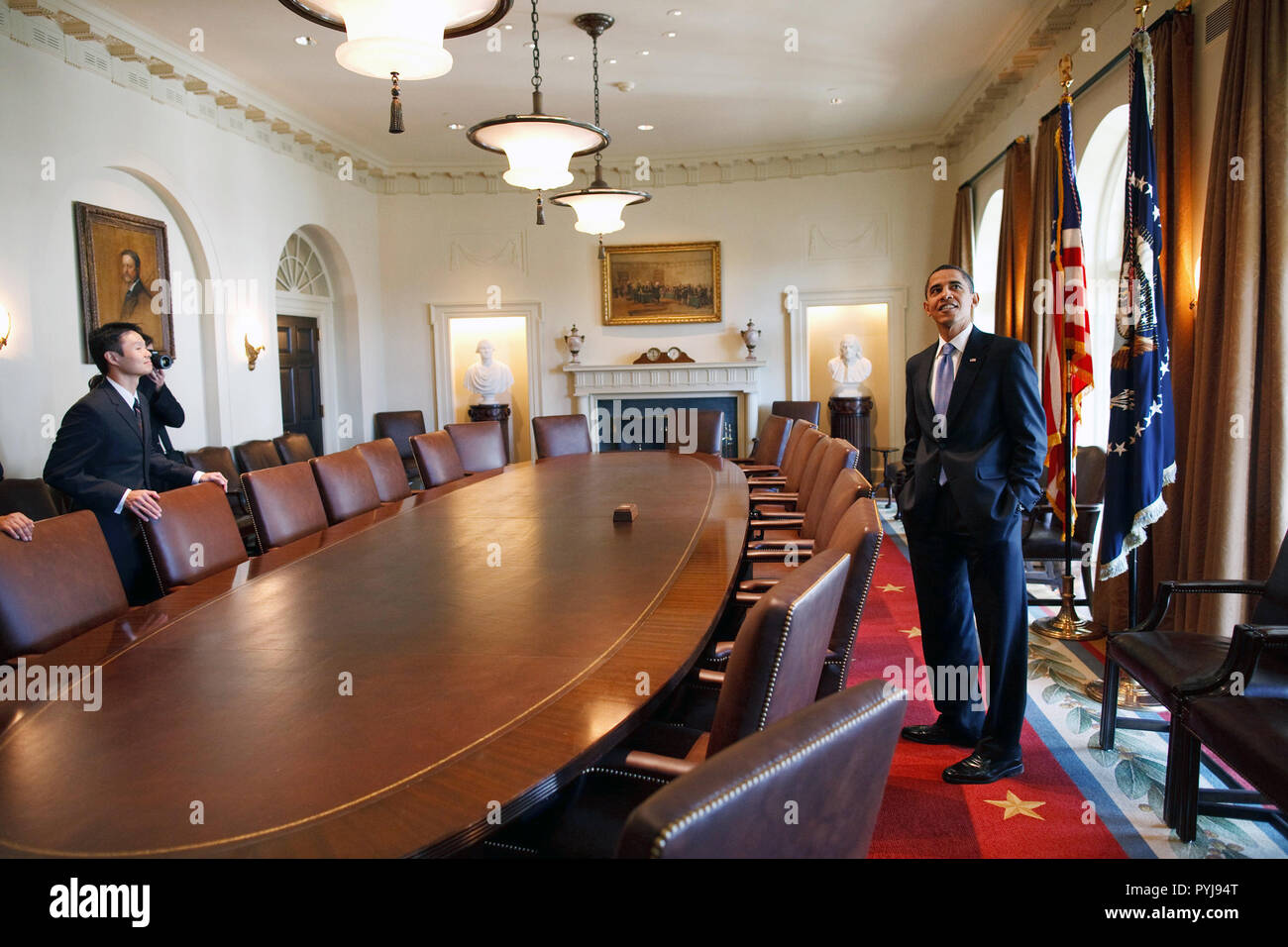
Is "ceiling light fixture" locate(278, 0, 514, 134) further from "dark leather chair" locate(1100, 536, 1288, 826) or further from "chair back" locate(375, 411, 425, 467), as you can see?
"chair back" locate(375, 411, 425, 467)

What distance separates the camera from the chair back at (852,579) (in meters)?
1.82

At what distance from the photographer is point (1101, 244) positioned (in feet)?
18.4

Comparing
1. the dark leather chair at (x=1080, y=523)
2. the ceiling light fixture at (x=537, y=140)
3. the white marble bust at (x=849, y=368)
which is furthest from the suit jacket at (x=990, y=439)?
the white marble bust at (x=849, y=368)

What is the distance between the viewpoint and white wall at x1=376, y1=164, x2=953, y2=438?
889 cm

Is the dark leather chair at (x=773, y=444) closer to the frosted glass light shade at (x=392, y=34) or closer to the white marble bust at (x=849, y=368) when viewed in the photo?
the white marble bust at (x=849, y=368)

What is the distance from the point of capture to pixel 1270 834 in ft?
7.52

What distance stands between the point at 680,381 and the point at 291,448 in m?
4.06

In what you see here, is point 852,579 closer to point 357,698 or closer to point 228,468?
point 357,698

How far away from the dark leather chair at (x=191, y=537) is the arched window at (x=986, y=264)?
6.55 meters

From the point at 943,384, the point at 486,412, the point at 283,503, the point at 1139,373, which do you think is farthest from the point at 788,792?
the point at 486,412

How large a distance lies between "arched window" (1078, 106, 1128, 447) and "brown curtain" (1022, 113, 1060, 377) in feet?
0.68
